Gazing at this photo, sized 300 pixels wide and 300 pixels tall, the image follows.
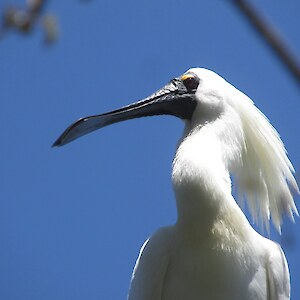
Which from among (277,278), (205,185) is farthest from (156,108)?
(277,278)

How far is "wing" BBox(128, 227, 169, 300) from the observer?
15.4 ft

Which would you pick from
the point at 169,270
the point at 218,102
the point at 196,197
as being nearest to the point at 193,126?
the point at 218,102

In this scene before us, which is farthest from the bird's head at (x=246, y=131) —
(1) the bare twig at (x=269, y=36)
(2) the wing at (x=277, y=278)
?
(1) the bare twig at (x=269, y=36)

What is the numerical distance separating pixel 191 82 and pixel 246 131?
62 cm

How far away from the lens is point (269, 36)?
116cm

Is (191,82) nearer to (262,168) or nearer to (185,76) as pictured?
(185,76)

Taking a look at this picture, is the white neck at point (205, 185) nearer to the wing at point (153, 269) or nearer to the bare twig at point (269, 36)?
the wing at point (153, 269)

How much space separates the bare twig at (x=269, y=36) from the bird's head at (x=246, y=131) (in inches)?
148

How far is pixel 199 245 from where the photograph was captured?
4.58 m

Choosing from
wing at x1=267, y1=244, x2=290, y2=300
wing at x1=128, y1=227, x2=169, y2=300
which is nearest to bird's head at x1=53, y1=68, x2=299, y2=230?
wing at x1=267, y1=244, x2=290, y2=300

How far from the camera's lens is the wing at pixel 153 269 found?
15.4 feet

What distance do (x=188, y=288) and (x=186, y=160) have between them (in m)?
0.91

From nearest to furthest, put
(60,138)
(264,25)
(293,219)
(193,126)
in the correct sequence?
1. (264,25)
2. (293,219)
3. (193,126)
4. (60,138)

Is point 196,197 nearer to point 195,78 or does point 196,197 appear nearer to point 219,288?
point 219,288
